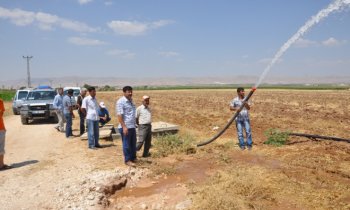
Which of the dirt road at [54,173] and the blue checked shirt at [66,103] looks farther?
the blue checked shirt at [66,103]

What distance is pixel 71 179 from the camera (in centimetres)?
805

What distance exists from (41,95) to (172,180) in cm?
1455

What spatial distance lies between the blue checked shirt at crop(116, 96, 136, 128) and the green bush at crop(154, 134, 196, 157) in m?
1.55

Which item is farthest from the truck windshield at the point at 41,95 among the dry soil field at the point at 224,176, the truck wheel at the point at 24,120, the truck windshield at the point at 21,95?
the dry soil field at the point at 224,176

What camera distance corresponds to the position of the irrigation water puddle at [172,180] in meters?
7.67

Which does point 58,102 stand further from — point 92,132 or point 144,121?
point 144,121

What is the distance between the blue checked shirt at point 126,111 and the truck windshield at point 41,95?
12.6 metres

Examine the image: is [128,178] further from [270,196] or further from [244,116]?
[244,116]

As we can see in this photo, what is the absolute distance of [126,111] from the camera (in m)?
9.18

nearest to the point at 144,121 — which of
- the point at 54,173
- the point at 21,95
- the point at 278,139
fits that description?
the point at 54,173

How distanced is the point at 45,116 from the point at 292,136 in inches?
496

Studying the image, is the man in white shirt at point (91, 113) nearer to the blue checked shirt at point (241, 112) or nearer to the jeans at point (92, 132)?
the jeans at point (92, 132)

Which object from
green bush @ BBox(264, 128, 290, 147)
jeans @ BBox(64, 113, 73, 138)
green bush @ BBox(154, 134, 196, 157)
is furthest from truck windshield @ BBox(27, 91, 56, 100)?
green bush @ BBox(264, 128, 290, 147)

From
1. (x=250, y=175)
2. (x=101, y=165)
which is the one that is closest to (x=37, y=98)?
(x=101, y=165)
